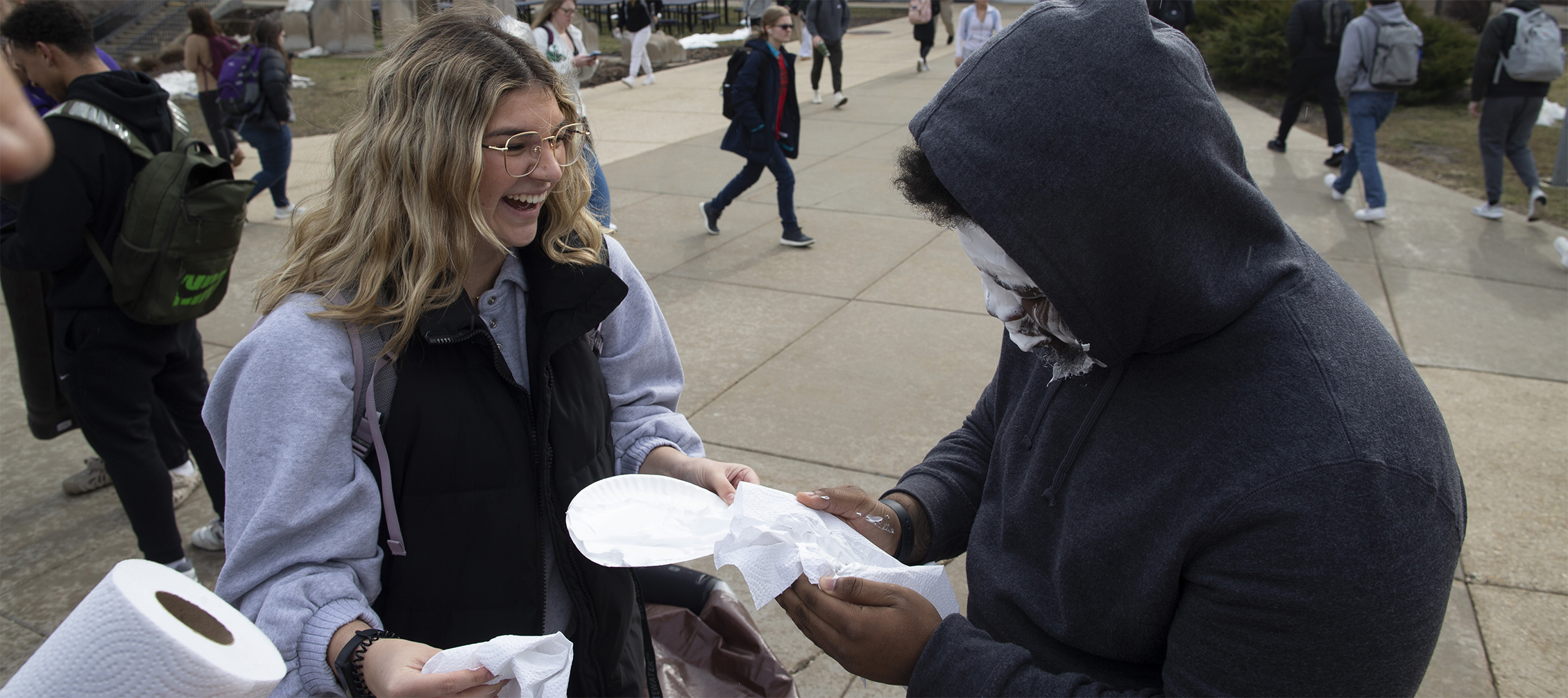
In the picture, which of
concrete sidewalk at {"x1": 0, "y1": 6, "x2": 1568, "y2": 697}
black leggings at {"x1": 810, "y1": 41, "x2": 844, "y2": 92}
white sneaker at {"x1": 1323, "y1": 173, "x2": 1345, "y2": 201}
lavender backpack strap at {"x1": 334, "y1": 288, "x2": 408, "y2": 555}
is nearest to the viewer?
lavender backpack strap at {"x1": 334, "y1": 288, "x2": 408, "y2": 555}

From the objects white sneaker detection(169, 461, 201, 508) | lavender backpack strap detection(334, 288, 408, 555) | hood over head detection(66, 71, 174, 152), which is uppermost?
hood over head detection(66, 71, 174, 152)

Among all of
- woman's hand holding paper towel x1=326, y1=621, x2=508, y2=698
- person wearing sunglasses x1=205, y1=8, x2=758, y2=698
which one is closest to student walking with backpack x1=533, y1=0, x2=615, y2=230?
person wearing sunglasses x1=205, y1=8, x2=758, y2=698

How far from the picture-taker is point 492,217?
188 cm

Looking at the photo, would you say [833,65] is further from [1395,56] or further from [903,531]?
[903,531]

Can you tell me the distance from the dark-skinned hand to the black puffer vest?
0.58 m

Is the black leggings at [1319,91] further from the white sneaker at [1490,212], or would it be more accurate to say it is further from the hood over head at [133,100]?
the hood over head at [133,100]

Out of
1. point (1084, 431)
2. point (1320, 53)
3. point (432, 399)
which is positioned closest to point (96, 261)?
point (432, 399)

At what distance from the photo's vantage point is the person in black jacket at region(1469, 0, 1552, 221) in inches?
286

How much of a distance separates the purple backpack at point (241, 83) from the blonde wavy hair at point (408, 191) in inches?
263

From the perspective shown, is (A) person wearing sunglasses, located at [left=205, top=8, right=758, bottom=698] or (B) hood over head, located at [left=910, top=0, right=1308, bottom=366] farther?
(A) person wearing sunglasses, located at [left=205, top=8, right=758, bottom=698]

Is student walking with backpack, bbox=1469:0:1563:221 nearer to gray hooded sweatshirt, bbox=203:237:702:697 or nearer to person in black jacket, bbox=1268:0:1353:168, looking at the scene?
person in black jacket, bbox=1268:0:1353:168

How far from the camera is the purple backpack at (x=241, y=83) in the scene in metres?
7.50

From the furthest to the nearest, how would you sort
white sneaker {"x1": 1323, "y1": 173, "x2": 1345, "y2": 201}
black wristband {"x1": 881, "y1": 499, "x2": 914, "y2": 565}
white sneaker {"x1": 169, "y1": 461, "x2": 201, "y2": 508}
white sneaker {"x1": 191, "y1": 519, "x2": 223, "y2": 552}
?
1. white sneaker {"x1": 1323, "y1": 173, "x2": 1345, "y2": 201}
2. white sneaker {"x1": 169, "y1": 461, "x2": 201, "y2": 508}
3. white sneaker {"x1": 191, "y1": 519, "x2": 223, "y2": 552}
4. black wristband {"x1": 881, "y1": 499, "x2": 914, "y2": 565}

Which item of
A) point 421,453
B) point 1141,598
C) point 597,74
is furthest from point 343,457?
point 597,74
